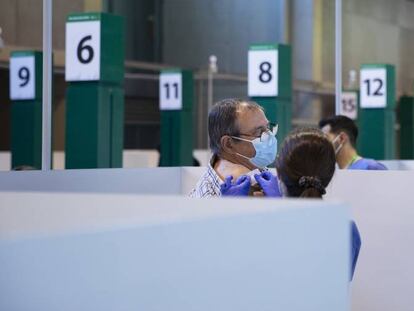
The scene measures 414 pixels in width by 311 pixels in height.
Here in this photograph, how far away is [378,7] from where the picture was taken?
14.2m

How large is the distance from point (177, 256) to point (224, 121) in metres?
1.24

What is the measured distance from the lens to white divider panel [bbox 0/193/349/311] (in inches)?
58.9

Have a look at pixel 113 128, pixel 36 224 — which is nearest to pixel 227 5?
pixel 113 128

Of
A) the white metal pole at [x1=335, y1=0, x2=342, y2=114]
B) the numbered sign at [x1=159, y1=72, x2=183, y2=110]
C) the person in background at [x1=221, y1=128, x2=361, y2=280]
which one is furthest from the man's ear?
the numbered sign at [x1=159, y1=72, x2=183, y2=110]

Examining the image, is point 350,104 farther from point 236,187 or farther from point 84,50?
point 236,187

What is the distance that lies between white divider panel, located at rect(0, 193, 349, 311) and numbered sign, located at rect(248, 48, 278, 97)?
5.47m

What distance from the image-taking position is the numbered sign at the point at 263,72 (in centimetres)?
718

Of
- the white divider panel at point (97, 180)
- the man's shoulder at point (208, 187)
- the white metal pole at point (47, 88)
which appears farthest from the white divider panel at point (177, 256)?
the white metal pole at point (47, 88)

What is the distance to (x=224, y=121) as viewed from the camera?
2.76 meters

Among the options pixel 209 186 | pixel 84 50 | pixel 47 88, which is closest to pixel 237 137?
pixel 209 186

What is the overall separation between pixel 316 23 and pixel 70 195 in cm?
1170

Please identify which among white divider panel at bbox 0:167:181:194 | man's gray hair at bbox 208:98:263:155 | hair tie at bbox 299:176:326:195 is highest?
man's gray hair at bbox 208:98:263:155

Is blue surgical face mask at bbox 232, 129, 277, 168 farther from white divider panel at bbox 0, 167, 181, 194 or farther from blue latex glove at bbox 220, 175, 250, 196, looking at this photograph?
white divider panel at bbox 0, 167, 181, 194

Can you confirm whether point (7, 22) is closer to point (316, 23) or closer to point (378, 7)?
point (316, 23)
